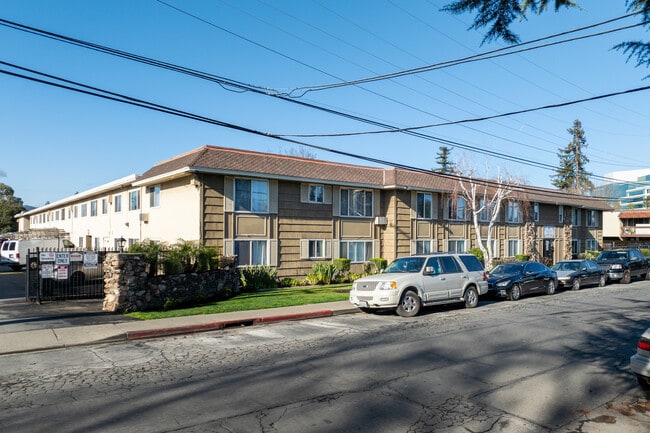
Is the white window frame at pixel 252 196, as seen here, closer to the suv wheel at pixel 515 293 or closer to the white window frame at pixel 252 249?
the white window frame at pixel 252 249

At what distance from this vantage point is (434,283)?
1536 centimetres

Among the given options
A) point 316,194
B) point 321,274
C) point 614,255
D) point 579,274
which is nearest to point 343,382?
point 321,274

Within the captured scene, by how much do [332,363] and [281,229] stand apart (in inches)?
616

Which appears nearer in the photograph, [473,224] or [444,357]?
[444,357]

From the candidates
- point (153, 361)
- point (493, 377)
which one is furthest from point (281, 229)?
point (493, 377)

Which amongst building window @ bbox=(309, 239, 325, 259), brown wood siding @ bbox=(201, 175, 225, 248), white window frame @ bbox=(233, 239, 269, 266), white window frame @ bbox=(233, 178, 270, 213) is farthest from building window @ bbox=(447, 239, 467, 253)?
brown wood siding @ bbox=(201, 175, 225, 248)

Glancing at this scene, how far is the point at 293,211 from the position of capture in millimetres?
24688

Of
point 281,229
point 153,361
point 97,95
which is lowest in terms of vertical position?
point 153,361

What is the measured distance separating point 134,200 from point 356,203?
12790mm

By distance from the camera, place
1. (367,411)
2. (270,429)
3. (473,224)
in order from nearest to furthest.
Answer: (270,429)
(367,411)
(473,224)

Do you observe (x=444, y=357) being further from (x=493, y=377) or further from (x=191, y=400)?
(x=191, y=400)

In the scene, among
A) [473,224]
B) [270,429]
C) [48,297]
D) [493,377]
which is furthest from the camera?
[473,224]

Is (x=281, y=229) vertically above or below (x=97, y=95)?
below

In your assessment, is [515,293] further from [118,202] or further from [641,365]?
[118,202]
